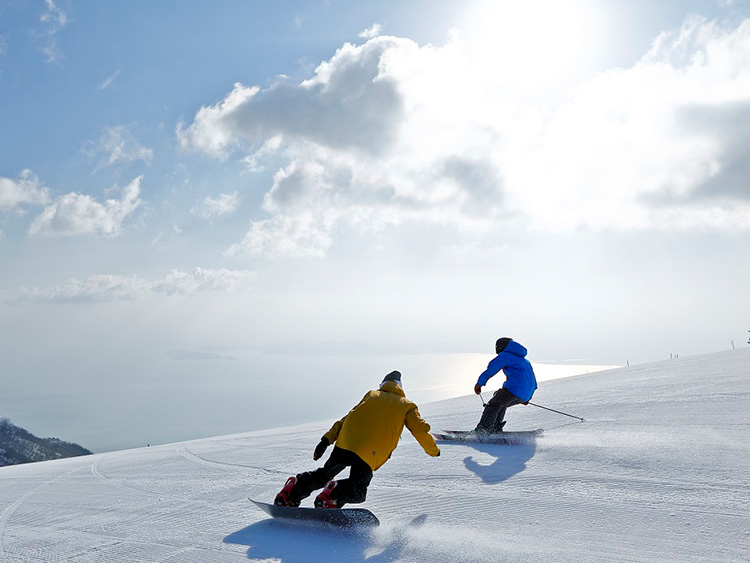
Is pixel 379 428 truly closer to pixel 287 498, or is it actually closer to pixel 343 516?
pixel 343 516

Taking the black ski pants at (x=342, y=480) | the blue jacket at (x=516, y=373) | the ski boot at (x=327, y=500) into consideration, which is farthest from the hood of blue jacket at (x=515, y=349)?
the ski boot at (x=327, y=500)

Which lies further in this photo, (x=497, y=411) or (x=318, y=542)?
(x=497, y=411)

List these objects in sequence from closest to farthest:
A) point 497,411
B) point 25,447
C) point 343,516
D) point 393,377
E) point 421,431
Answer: point 343,516 < point 421,431 < point 393,377 < point 497,411 < point 25,447

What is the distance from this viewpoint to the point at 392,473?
6.68m

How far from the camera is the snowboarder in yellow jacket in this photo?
4.69m

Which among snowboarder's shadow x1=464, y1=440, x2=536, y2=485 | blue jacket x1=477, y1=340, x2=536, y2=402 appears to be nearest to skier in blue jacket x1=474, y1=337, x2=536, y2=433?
blue jacket x1=477, y1=340, x2=536, y2=402

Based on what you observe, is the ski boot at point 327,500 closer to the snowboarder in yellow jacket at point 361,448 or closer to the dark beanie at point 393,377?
the snowboarder in yellow jacket at point 361,448

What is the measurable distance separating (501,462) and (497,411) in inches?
71.6

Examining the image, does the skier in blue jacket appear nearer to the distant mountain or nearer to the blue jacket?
the blue jacket

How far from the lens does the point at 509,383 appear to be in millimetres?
8289

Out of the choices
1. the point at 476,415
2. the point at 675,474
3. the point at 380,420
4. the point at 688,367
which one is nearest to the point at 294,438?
the point at 476,415

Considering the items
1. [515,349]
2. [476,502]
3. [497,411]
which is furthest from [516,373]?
[476,502]

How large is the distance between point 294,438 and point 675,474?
7.68 metres

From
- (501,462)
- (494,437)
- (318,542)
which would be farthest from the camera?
(494,437)
